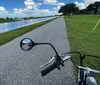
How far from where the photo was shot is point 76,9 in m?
112

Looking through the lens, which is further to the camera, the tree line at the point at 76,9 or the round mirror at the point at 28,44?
the tree line at the point at 76,9

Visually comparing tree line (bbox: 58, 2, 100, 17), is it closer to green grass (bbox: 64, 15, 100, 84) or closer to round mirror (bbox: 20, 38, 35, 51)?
green grass (bbox: 64, 15, 100, 84)

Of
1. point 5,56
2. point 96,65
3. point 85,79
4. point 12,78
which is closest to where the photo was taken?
point 85,79

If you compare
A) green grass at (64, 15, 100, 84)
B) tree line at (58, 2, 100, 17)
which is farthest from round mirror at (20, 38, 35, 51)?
tree line at (58, 2, 100, 17)

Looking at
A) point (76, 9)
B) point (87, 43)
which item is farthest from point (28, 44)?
point (76, 9)

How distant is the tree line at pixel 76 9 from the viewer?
110 m

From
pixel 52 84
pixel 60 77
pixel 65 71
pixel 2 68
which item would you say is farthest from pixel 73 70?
pixel 2 68

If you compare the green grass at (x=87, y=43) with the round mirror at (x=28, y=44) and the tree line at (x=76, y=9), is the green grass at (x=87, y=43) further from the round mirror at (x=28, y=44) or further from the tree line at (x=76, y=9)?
the tree line at (x=76, y=9)

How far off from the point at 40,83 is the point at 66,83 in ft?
2.30

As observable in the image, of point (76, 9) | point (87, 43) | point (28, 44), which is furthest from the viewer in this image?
point (76, 9)

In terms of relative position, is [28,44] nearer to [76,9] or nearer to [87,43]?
[87,43]

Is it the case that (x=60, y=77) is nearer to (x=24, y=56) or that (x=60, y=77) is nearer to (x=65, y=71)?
(x=65, y=71)

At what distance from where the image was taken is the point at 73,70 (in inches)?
231

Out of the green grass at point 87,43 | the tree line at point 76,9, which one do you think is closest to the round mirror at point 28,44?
the green grass at point 87,43
